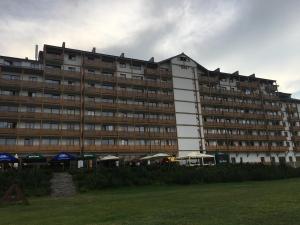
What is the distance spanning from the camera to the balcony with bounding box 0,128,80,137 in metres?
57.9

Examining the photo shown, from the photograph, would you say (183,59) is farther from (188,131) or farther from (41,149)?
(41,149)

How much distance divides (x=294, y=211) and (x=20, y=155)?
52.2m

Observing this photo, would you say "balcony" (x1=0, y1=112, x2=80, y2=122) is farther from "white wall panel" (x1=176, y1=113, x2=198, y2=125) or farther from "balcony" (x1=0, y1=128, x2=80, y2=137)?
"white wall panel" (x1=176, y1=113, x2=198, y2=125)

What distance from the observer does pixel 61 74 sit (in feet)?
214

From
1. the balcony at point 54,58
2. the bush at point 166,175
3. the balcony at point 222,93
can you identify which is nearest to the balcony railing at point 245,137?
the balcony at point 222,93

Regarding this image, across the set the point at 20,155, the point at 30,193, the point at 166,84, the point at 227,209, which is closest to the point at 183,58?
the point at 166,84

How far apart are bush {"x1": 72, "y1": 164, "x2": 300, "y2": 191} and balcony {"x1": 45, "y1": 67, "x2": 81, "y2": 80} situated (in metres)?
25.2

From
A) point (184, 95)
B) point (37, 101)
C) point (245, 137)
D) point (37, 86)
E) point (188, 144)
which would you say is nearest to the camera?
point (37, 101)

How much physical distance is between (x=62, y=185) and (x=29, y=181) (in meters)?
3.94

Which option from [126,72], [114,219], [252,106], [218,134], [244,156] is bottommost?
[114,219]

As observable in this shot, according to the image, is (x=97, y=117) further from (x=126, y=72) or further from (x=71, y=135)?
(x=126, y=72)

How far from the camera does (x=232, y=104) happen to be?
84750 mm

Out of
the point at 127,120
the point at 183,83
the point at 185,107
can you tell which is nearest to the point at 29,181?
the point at 127,120

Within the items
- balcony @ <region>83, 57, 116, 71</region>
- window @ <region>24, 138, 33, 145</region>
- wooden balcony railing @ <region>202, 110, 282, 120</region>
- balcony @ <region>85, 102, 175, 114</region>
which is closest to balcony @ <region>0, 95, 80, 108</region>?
balcony @ <region>85, 102, 175, 114</region>
